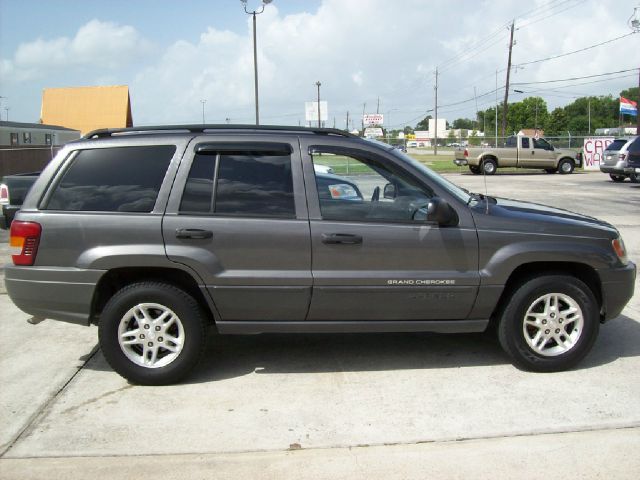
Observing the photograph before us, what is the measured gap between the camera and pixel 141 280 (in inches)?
175

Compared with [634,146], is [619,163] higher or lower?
lower

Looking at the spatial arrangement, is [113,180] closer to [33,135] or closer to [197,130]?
[197,130]

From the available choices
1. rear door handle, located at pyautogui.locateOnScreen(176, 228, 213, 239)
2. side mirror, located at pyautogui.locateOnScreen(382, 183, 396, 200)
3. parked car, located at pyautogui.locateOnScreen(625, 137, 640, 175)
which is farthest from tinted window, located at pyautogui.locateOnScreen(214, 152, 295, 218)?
parked car, located at pyautogui.locateOnScreen(625, 137, 640, 175)

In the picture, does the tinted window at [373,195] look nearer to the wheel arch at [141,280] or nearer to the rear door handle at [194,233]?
the rear door handle at [194,233]

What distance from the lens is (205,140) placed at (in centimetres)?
447

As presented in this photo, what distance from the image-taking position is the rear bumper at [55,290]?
433 cm

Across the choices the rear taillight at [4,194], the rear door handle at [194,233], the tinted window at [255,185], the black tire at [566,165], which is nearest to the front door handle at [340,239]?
the tinted window at [255,185]

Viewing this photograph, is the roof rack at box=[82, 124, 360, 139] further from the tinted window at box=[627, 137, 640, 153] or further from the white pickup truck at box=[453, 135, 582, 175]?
the white pickup truck at box=[453, 135, 582, 175]

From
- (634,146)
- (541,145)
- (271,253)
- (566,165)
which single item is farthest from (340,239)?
(566,165)

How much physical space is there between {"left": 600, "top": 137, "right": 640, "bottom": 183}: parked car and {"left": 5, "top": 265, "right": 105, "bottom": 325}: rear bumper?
69.8 feet

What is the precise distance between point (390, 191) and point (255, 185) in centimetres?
98

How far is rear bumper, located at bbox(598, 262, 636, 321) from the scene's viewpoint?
4559 millimetres

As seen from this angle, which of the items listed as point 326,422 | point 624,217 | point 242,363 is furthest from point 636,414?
point 624,217

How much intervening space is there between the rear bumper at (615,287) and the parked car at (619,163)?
1899cm
